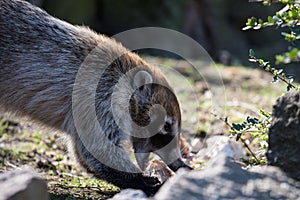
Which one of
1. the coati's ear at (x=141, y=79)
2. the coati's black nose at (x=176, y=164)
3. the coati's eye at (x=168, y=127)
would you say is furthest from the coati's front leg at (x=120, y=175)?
the coati's ear at (x=141, y=79)

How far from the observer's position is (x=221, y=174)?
3281 millimetres

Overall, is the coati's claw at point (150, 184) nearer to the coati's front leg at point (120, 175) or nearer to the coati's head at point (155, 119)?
the coati's front leg at point (120, 175)

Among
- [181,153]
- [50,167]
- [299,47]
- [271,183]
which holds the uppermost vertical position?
[299,47]

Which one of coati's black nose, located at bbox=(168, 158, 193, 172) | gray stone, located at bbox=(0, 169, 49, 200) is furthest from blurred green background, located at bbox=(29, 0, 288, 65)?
A: gray stone, located at bbox=(0, 169, 49, 200)

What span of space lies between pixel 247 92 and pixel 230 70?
1481mm

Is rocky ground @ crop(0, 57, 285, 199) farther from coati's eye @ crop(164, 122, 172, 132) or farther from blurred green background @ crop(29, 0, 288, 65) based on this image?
blurred green background @ crop(29, 0, 288, 65)

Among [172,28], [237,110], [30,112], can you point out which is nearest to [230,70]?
[237,110]

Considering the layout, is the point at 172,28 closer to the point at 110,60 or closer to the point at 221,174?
the point at 110,60

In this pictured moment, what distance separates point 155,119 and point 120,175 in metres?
0.62

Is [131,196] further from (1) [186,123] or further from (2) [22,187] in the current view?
(1) [186,123]

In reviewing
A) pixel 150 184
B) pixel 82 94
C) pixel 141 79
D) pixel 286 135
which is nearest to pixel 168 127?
pixel 141 79

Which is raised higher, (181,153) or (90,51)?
(90,51)

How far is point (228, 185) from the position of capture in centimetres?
321

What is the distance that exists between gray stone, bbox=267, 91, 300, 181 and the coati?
1.43 m
